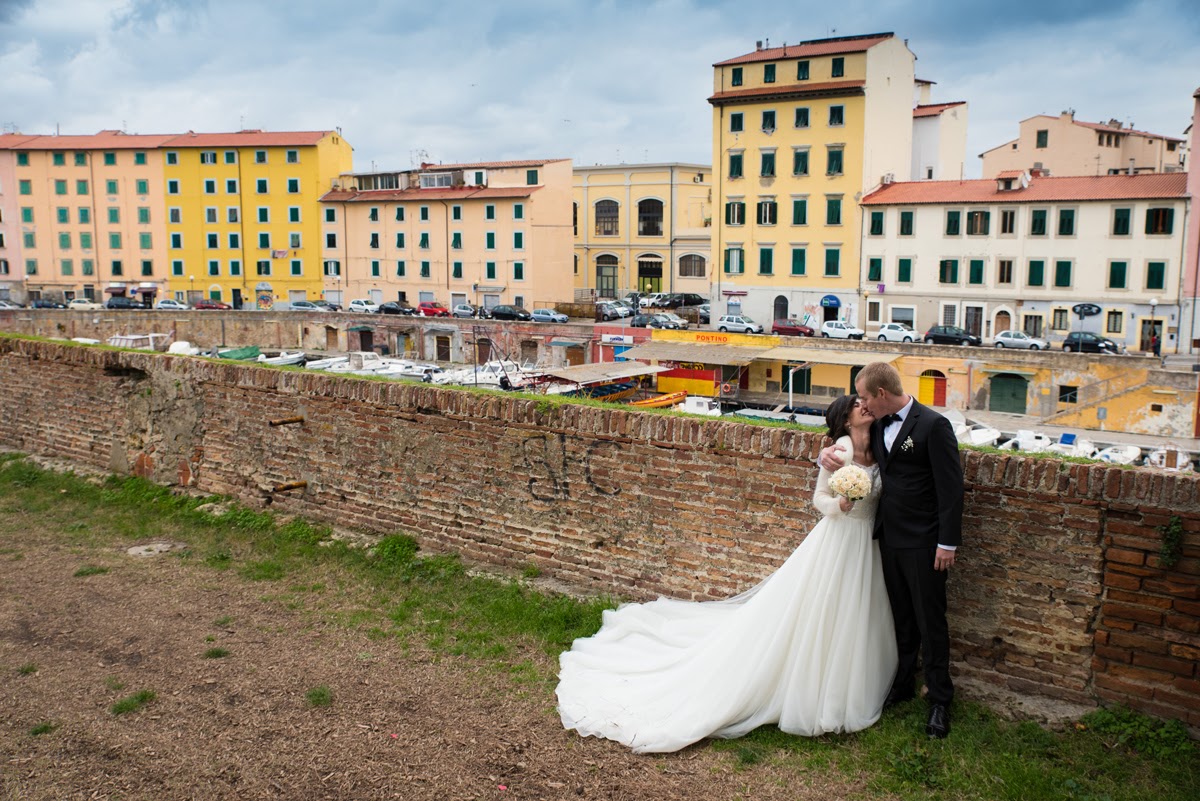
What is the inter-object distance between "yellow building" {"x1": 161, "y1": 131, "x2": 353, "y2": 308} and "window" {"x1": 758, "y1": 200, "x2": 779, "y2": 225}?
33.3 metres

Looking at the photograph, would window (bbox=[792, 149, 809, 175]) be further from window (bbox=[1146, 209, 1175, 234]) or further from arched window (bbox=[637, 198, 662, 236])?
arched window (bbox=[637, 198, 662, 236])

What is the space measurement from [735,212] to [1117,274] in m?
20.2

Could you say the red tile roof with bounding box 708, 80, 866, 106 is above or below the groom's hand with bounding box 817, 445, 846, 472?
above

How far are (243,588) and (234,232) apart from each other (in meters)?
69.9

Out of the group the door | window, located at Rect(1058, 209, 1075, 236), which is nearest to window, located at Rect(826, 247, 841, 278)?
window, located at Rect(1058, 209, 1075, 236)

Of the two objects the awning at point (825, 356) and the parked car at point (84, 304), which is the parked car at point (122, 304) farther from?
the awning at point (825, 356)

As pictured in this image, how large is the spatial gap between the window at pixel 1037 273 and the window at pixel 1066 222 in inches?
63.9

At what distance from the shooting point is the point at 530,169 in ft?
207

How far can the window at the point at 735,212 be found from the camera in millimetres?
54938

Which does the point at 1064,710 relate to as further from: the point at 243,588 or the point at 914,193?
the point at 914,193

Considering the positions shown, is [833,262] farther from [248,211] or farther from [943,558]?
[943,558]

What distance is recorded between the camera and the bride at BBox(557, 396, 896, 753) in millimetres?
5219

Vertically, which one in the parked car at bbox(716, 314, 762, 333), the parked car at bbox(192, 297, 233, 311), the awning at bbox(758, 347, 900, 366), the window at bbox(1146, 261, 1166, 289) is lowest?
the awning at bbox(758, 347, 900, 366)

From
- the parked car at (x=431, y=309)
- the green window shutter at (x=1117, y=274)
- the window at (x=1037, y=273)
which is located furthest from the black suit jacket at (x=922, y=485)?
the parked car at (x=431, y=309)
